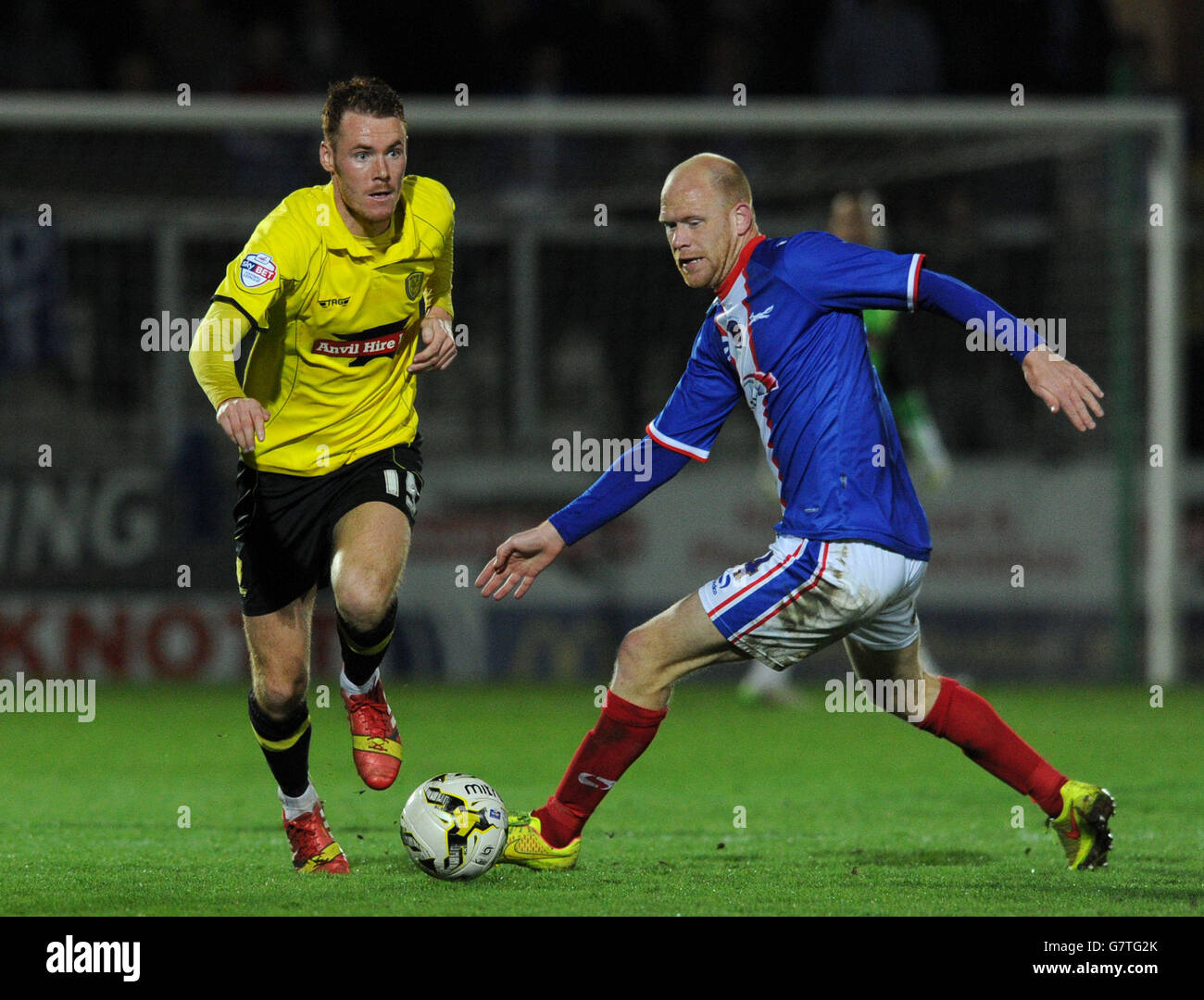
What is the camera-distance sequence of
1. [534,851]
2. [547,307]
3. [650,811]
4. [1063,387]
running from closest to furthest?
[1063,387] → [534,851] → [650,811] → [547,307]

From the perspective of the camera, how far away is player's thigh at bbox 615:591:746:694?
497 centimetres

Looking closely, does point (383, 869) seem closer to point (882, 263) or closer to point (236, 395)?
point (236, 395)

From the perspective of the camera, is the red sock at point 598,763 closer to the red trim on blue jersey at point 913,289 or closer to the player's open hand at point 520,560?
the player's open hand at point 520,560

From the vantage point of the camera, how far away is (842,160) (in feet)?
42.3

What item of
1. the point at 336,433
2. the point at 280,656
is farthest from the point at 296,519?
the point at 280,656

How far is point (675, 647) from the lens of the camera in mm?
5000

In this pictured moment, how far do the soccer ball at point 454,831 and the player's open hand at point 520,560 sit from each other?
574 millimetres

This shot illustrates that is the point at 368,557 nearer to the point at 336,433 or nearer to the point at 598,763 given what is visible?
the point at 336,433

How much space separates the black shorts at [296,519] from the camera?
5461mm

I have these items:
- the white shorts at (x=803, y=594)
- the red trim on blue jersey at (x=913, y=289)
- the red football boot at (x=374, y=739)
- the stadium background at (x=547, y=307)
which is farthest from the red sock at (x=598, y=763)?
the stadium background at (x=547, y=307)

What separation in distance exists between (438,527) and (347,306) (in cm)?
620

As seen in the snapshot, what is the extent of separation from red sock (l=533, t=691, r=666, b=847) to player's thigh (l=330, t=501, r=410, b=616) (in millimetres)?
723

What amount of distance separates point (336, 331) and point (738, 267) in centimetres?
123

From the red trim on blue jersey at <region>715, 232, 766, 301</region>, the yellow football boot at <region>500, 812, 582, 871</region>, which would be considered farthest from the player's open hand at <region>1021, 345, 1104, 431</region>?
the yellow football boot at <region>500, 812, 582, 871</region>
